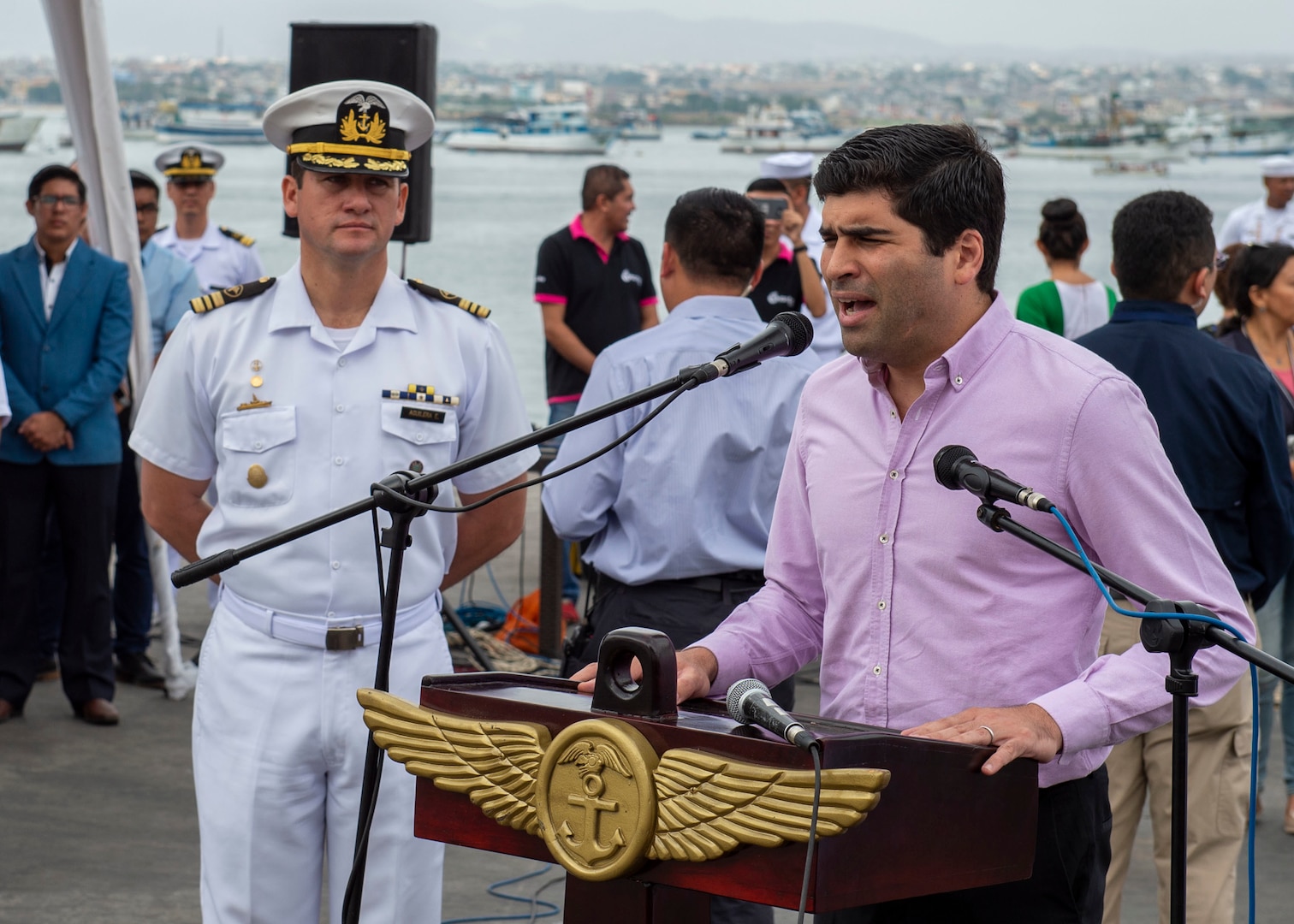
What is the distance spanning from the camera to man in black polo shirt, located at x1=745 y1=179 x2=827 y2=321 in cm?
648

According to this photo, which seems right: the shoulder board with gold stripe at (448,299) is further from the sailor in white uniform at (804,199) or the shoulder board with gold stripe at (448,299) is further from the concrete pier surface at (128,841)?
the sailor in white uniform at (804,199)

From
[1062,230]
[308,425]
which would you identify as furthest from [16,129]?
→ [308,425]

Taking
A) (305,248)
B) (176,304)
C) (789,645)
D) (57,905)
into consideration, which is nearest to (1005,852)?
(789,645)

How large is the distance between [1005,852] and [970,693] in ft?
0.95

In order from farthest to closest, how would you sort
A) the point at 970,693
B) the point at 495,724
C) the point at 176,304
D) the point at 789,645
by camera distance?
the point at 176,304
the point at 789,645
the point at 970,693
the point at 495,724

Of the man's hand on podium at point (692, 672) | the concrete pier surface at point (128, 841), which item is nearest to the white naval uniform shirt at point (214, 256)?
the concrete pier surface at point (128, 841)

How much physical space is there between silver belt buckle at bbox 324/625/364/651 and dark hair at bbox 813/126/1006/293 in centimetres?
120

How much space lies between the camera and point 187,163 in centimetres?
695

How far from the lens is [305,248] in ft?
9.16

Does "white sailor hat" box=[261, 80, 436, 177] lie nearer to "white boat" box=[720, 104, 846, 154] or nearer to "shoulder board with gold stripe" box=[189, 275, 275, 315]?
"shoulder board with gold stripe" box=[189, 275, 275, 315]

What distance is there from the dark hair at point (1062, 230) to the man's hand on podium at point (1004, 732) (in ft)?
14.2

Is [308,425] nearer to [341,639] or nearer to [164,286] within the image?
[341,639]

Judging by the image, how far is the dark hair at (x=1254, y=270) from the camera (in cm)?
445

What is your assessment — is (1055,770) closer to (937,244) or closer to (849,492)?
(849,492)
